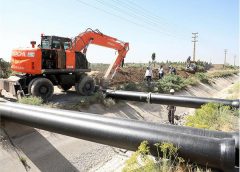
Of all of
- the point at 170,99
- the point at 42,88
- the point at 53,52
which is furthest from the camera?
the point at 53,52

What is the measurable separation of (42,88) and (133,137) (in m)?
7.69

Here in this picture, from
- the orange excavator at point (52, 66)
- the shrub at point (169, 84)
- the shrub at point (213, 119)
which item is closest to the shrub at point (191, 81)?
the shrub at point (169, 84)

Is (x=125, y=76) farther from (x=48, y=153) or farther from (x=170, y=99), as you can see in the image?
(x=48, y=153)

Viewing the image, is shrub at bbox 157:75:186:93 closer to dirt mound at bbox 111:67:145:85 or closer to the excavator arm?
dirt mound at bbox 111:67:145:85

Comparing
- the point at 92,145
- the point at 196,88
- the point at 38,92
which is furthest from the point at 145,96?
the point at 196,88

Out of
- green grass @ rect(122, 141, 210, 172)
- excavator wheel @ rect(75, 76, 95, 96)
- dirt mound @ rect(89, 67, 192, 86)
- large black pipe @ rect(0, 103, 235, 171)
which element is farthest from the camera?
dirt mound @ rect(89, 67, 192, 86)

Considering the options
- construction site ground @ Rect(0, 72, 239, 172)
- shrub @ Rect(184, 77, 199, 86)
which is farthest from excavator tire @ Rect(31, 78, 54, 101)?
shrub @ Rect(184, 77, 199, 86)

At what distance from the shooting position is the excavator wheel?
45.8ft

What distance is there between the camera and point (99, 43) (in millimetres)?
15117

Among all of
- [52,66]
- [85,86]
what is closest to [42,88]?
[52,66]

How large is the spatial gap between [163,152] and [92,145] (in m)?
5.30

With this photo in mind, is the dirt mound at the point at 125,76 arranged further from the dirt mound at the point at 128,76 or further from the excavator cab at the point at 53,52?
the excavator cab at the point at 53,52

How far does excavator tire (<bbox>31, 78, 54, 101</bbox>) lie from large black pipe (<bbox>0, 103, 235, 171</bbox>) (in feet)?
13.5

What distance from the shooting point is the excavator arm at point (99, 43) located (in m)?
13.9
